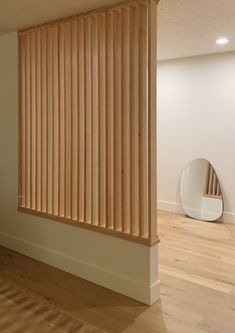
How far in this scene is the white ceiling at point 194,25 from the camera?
259 centimetres

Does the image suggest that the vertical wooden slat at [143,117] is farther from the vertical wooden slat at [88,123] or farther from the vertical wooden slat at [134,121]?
the vertical wooden slat at [88,123]

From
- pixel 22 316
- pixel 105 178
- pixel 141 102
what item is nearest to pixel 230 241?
pixel 105 178

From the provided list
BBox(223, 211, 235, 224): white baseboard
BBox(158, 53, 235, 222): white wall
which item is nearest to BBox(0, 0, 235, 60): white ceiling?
BBox(158, 53, 235, 222): white wall

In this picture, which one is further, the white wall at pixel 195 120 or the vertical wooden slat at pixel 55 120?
the white wall at pixel 195 120

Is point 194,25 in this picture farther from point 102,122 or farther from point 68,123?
point 68,123

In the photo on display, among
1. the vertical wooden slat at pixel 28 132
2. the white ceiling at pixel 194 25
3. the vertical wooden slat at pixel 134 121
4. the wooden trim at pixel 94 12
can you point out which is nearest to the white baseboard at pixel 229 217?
the white ceiling at pixel 194 25

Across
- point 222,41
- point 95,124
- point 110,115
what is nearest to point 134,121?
point 110,115

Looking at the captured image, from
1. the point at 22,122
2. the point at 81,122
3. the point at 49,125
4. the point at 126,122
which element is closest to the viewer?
the point at 126,122

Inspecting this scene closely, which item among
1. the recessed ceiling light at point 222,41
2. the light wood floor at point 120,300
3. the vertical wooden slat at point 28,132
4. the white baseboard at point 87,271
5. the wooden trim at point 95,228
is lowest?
the light wood floor at point 120,300

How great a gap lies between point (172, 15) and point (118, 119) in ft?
3.46

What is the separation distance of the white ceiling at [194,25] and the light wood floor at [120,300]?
223cm

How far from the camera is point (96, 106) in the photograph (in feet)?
8.79

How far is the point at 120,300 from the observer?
2492 millimetres

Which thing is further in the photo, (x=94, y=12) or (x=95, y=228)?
(x=95, y=228)
